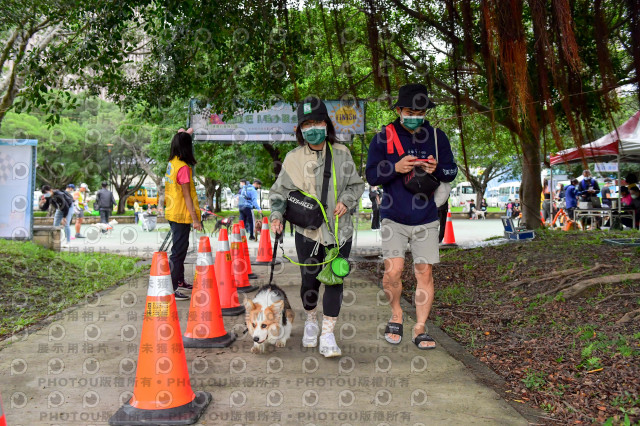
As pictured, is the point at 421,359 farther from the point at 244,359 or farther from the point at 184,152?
the point at 184,152

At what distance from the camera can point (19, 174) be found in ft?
32.4

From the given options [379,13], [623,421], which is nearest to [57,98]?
[379,13]

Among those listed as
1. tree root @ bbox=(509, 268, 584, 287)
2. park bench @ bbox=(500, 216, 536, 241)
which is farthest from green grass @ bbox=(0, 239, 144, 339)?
park bench @ bbox=(500, 216, 536, 241)

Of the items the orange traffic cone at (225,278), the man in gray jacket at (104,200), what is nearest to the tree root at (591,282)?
the orange traffic cone at (225,278)

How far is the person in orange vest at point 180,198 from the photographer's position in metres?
5.88

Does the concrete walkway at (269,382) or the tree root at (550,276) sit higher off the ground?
the tree root at (550,276)

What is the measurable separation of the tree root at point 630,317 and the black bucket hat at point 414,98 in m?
2.29

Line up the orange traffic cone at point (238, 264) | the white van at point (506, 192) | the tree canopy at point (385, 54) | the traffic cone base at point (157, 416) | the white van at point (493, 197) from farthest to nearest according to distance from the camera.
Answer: the white van at point (493, 197), the white van at point (506, 192), the orange traffic cone at point (238, 264), the tree canopy at point (385, 54), the traffic cone base at point (157, 416)

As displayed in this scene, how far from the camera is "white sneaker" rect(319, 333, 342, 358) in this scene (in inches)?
151

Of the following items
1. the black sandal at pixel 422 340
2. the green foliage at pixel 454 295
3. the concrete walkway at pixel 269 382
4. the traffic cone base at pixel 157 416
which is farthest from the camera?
the green foliage at pixel 454 295

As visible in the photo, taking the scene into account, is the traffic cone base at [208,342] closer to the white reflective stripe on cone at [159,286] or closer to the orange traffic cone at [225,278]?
the orange traffic cone at [225,278]

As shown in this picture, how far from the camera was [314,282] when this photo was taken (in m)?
4.11

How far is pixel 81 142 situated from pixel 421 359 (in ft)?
129

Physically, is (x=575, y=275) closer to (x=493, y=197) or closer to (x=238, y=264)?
(x=238, y=264)
